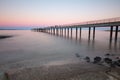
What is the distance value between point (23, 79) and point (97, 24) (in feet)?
64.4

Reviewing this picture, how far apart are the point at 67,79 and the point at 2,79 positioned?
325 cm

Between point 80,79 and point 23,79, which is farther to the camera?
point 23,79

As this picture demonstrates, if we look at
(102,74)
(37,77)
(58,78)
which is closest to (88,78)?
(102,74)

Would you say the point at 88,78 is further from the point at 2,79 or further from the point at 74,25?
the point at 74,25

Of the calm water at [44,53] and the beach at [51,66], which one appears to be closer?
the beach at [51,66]

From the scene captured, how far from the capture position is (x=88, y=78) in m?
5.21

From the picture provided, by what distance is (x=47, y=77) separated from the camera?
562cm

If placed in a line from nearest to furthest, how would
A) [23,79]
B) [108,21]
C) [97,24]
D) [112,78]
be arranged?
[112,78] → [23,79] → [108,21] → [97,24]

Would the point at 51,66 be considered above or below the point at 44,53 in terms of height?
above

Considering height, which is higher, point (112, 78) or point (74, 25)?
point (74, 25)

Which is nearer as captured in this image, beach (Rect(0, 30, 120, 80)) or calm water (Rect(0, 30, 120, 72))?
beach (Rect(0, 30, 120, 80))

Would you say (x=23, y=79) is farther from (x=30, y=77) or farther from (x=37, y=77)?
(x=37, y=77)

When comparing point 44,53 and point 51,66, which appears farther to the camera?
point 44,53

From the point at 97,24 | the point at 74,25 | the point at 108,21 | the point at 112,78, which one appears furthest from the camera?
the point at 74,25
